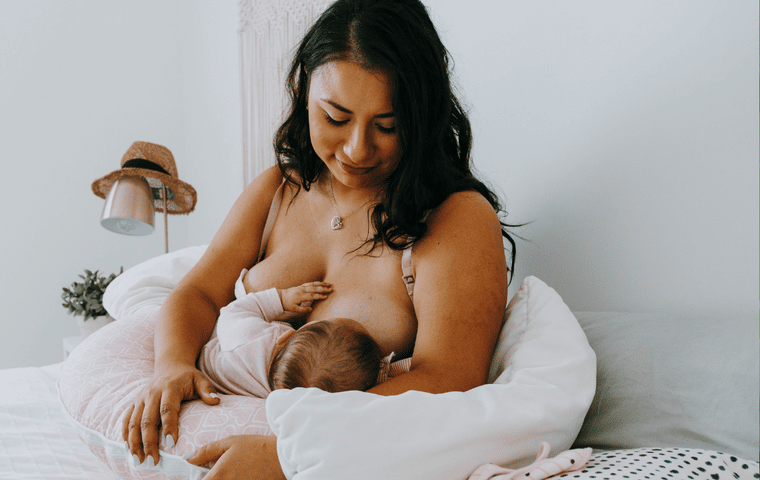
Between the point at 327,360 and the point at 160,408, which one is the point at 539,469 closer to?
the point at 327,360

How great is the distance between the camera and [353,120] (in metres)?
0.89

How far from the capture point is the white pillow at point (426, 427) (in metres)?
0.55

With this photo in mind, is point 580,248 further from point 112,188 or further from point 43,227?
point 43,227

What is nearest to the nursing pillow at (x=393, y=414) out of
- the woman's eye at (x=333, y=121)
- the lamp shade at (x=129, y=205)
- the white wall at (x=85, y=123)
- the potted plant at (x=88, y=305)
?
the woman's eye at (x=333, y=121)

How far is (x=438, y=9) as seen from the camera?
1424 mm

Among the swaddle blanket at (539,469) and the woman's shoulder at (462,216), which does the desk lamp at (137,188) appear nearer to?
the woman's shoulder at (462,216)

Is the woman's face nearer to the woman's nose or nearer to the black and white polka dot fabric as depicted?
the woman's nose

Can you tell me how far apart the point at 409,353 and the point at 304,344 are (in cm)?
26

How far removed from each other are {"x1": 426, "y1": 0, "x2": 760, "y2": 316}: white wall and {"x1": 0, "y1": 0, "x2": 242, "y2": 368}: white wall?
174 centimetres

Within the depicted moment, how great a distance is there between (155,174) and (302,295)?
4.06 feet

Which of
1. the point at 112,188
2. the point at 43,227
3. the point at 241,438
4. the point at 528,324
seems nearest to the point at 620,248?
the point at 528,324

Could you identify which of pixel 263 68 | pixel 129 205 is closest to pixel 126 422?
pixel 129 205

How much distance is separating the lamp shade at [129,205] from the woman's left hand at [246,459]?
1445 millimetres

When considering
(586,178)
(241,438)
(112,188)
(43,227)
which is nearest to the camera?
(241,438)
